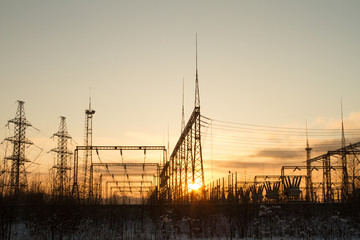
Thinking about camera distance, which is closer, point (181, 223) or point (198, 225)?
point (198, 225)

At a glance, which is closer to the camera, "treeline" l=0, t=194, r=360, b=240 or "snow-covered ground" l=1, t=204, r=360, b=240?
"treeline" l=0, t=194, r=360, b=240

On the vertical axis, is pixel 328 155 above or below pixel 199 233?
above

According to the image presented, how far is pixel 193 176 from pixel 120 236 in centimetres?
1253

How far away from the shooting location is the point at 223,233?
21500mm

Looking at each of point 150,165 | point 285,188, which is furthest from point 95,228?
point 150,165

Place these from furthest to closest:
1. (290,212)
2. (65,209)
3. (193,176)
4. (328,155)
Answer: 1. (328,155)
2. (193,176)
3. (290,212)
4. (65,209)

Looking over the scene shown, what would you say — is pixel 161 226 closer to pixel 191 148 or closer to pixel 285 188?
pixel 191 148

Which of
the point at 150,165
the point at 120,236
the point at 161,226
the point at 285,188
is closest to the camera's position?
the point at 120,236

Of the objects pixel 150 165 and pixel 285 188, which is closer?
pixel 285 188

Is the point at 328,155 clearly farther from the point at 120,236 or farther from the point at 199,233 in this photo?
the point at 120,236

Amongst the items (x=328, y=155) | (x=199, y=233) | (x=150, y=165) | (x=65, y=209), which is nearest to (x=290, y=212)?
(x=199, y=233)

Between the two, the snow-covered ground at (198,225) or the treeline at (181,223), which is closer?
the treeline at (181,223)

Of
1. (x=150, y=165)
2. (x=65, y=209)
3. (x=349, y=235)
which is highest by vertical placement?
(x=150, y=165)

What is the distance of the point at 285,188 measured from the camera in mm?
42312
